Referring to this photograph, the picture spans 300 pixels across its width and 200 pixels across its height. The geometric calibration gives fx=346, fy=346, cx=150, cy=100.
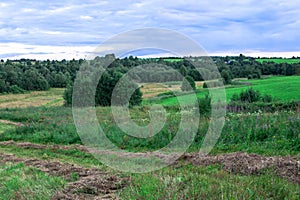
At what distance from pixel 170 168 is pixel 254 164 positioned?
1.84m

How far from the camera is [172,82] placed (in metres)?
18.0

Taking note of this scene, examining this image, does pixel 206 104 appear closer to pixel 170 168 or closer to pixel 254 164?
pixel 170 168

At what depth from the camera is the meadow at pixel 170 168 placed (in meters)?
4.97

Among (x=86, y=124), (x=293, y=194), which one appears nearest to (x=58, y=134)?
(x=86, y=124)

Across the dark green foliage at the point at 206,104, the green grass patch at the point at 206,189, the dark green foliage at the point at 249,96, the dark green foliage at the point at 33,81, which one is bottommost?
the dark green foliage at the point at 249,96

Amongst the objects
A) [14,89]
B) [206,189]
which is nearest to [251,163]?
[206,189]

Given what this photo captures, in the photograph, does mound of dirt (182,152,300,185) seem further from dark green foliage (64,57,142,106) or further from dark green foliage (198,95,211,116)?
dark green foliage (64,57,142,106)

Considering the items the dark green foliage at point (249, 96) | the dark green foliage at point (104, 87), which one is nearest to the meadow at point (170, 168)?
the dark green foliage at point (104, 87)

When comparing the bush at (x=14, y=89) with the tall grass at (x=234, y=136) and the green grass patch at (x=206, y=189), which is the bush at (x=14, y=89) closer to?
the tall grass at (x=234, y=136)

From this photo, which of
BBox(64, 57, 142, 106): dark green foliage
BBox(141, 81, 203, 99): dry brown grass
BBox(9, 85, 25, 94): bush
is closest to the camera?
BBox(141, 81, 203, 99): dry brown grass

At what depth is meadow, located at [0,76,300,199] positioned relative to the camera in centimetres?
497

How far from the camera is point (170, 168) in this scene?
788 cm

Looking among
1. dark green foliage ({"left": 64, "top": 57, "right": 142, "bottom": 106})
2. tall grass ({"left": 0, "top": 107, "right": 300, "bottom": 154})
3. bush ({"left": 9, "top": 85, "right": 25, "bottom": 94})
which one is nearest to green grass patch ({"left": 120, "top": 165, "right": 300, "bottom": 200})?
tall grass ({"left": 0, "top": 107, "right": 300, "bottom": 154})

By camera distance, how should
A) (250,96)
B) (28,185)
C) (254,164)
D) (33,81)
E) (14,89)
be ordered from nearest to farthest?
(28,185) → (254,164) → (250,96) → (14,89) → (33,81)
